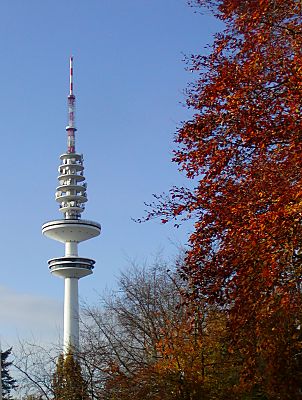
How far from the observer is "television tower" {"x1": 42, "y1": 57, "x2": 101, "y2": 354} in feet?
285

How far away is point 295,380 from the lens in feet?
45.9

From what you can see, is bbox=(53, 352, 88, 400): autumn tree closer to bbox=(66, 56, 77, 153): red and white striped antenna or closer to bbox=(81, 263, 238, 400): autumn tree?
bbox=(81, 263, 238, 400): autumn tree

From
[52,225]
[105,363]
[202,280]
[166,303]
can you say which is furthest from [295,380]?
[52,225]

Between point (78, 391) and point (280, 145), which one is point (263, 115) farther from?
point (78, 391)

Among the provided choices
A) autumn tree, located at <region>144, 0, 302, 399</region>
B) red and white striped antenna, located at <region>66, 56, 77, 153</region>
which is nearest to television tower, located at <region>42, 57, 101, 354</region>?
red and white striped antenna, located at <region>66, 56, 77, 153</region>

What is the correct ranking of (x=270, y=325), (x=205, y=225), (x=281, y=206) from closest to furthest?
(x=281, y=206), (x=205, y=225), (x=270, y=325)

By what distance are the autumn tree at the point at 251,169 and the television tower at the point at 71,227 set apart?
7399cm

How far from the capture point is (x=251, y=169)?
10.7m

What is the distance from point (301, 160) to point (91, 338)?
21.6m

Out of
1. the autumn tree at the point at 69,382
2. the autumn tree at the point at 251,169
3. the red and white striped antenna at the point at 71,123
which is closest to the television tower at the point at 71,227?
the red and white striped antenna at the point at 71,123

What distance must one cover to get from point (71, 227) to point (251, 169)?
78030mm

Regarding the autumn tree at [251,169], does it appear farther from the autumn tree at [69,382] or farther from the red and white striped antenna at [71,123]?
the red and white striped antenna at [71,123]

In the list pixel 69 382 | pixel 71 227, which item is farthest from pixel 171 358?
pixel 71 227

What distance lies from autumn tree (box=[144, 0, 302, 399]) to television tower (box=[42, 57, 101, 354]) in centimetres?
7399
